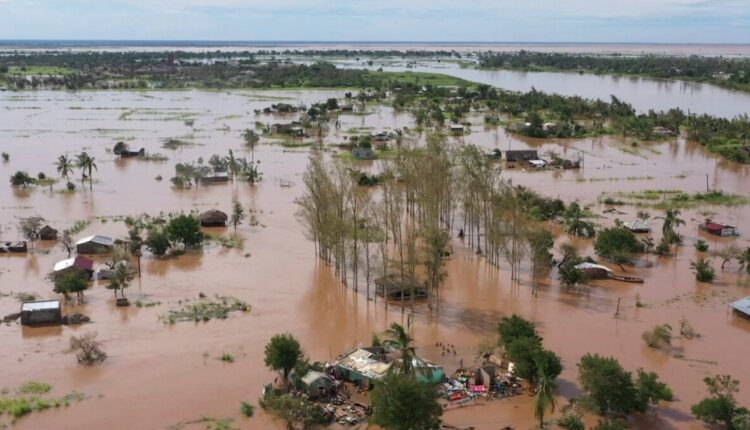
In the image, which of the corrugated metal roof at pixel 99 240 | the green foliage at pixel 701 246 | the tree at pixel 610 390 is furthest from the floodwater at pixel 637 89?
the tree at pixel 610 390

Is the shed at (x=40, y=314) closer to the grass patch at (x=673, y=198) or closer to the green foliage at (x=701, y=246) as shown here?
the green foliage at (x=701, y=246)

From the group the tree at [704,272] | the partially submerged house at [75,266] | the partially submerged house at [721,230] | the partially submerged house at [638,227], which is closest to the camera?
the partially submerged house at [75,266]

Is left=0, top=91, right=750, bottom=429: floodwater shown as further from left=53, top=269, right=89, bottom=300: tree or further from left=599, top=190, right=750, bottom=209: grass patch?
left=599, top=190, right=750, bottom=209: grass patch

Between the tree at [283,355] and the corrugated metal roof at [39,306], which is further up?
the tree at [283,355]

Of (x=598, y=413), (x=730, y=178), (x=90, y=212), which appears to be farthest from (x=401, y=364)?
(x=730, y=178)

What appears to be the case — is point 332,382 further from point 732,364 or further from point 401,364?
point 732,364

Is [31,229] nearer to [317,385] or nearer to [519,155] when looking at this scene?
[317,385]
